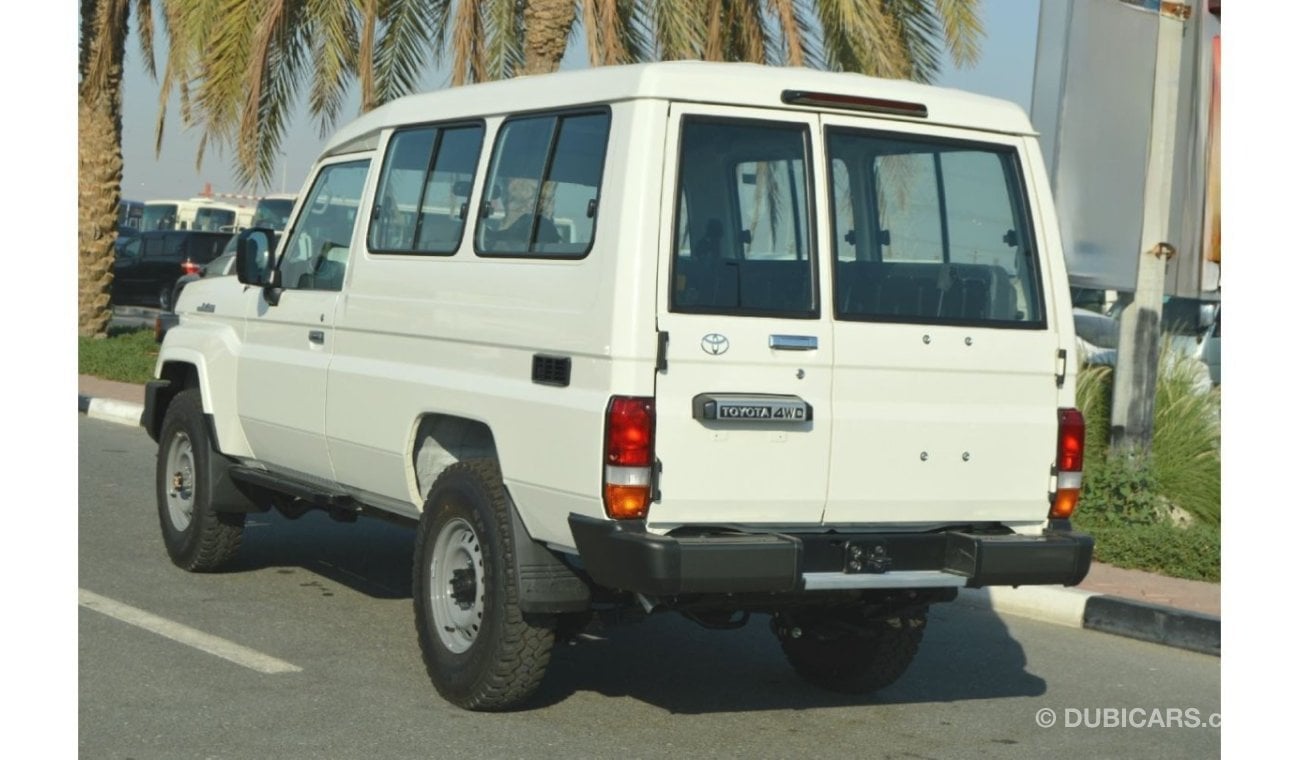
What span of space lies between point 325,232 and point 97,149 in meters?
15.4

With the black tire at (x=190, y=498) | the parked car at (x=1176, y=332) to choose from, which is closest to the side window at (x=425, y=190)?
the black tire at (x=190, y=498)

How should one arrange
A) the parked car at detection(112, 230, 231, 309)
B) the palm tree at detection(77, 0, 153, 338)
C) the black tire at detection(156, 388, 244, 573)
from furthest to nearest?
the parked car at detection(112, 230, 231, 309), the palm tree at detection(77, 0, 153, 338), the black tire at detection(156, 388, 244, 573)

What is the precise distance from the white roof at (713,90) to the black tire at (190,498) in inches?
101

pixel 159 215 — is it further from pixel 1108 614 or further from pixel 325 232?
pixel 1108 614

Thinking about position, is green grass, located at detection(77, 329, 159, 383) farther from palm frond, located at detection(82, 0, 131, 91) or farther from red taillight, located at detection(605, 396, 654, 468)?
red taillight, located at detection(605, 396, 654, 468)

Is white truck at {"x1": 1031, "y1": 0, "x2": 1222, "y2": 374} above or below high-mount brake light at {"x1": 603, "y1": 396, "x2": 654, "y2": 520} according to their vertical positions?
above

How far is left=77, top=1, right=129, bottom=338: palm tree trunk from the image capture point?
2208 cm

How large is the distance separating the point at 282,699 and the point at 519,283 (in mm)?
1810

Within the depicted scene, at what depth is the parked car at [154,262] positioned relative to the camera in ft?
126

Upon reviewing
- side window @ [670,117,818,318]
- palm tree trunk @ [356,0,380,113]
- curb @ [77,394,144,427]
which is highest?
palm tree trunk @ [356,0,380,113]

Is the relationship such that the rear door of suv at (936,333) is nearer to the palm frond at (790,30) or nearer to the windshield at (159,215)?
the palm frond at (790,30)

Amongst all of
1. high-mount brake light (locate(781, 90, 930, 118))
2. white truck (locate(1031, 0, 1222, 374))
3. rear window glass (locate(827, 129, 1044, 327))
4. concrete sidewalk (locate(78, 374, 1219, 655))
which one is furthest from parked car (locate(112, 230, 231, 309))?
high-mount brake light (locate(781, 90, 930, 118))

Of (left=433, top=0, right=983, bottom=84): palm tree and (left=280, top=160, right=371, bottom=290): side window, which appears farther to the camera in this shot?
(left=433, top=0, right=983, bottom=84): palm tree

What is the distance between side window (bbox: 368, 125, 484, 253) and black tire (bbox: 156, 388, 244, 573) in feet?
6.37
